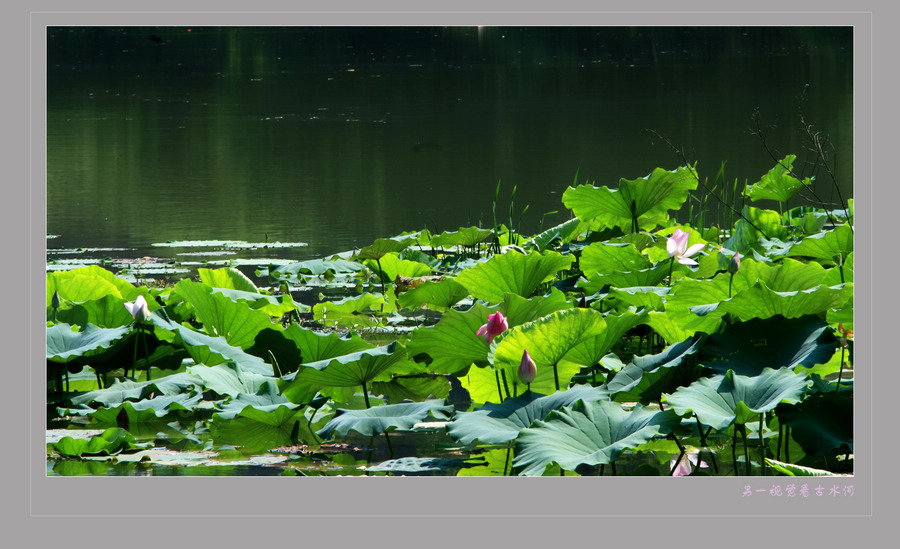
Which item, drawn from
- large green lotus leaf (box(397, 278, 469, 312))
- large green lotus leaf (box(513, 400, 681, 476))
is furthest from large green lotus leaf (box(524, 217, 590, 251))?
large green lotus leaf (box(513, 400, 681, 476))

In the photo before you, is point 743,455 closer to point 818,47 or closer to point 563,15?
point 563,15

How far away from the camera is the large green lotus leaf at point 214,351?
2402mm

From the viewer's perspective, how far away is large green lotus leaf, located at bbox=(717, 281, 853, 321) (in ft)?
6.98

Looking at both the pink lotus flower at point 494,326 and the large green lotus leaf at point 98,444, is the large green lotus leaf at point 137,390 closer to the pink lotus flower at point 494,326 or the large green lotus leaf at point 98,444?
the large green lotus leaf at point 98,444

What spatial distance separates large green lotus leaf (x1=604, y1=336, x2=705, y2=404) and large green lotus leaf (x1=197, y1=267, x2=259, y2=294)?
1.37 meters

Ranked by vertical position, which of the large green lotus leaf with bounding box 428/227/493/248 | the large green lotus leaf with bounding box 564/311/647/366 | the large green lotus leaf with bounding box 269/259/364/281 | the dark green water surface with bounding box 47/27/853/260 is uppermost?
the dark green water surface with bounding box 47/27/853/260

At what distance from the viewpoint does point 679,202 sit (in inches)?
145

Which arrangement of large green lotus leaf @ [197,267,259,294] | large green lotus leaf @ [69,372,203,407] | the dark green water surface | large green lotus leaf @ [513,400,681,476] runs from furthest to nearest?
the dark green water surface
large green lotus leaf @ [197,267,259,294]
large green lotus leaf @ [69,372,203,407]
large green lotus leaf @ [513,400,681,476]

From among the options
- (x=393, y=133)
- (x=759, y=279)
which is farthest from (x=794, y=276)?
(x=393, y=133)

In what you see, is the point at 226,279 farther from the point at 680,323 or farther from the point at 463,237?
the point at 680,323

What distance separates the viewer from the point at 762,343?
2141 mm

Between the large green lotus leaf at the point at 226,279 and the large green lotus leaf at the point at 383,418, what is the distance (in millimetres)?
1070

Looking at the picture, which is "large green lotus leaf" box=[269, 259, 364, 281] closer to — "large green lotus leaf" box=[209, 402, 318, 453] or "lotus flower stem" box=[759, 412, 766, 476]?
"large green lotus leaf" box=[209, 402, 318, 453]

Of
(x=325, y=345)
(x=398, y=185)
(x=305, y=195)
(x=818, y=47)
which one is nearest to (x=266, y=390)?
(x=325, y=345)
